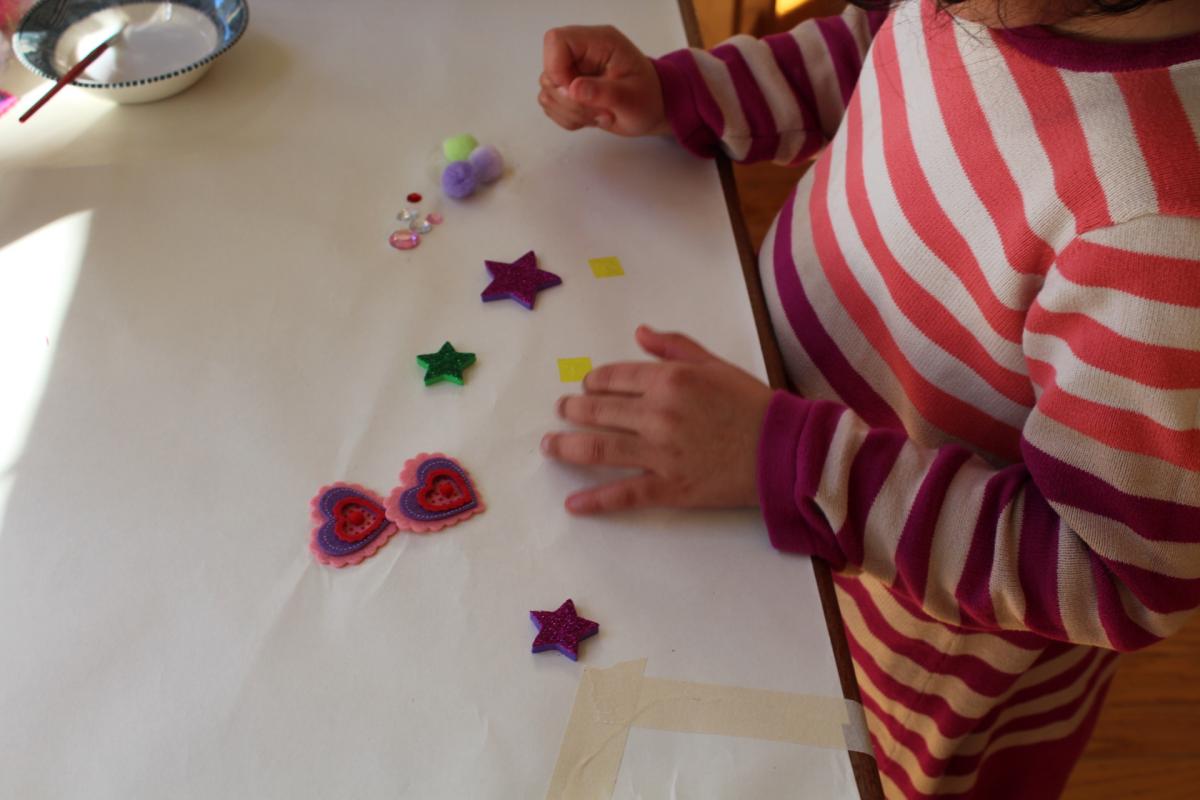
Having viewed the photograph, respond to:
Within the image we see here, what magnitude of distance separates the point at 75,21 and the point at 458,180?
1.23 feet

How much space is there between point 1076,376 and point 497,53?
1.93ft

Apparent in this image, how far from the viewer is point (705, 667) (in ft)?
1.73

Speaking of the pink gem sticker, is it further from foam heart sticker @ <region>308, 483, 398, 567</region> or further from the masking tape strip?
the masking tape strip

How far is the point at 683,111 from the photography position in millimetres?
813

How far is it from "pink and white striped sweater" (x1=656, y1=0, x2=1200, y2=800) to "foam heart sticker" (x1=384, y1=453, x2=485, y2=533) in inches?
6.5

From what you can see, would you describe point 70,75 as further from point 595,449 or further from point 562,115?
point 595,449

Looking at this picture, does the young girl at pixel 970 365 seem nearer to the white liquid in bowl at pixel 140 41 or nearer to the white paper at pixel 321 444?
the white paper at pixel 321 444

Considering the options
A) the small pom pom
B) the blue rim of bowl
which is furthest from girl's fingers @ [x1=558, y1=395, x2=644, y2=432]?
the blue rim of bowl

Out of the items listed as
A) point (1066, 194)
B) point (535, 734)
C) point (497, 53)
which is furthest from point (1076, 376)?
point (497, 53)

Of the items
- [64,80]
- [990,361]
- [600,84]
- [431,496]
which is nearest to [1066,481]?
[990,361]

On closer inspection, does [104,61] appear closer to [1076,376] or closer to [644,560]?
[644,560]

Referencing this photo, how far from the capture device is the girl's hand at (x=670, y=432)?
587mm

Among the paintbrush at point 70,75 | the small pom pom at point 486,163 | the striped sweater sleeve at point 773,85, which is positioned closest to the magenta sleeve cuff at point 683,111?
the striped sweater sleeve at point 773,85

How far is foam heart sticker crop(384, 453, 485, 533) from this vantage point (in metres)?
0.58
